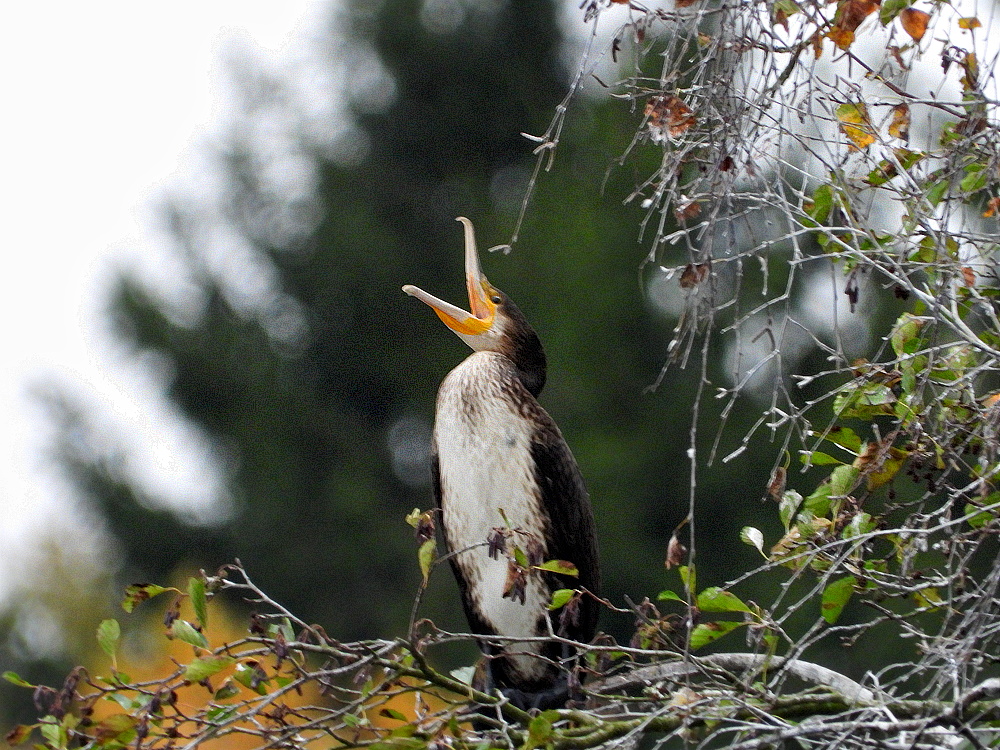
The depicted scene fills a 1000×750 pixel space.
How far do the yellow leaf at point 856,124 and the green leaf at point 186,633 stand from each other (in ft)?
4.15

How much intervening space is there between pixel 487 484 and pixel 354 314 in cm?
783

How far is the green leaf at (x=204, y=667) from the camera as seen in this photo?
6.47 feet

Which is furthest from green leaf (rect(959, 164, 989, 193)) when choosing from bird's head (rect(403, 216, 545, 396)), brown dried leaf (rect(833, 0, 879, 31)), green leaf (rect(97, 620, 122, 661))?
green leaf (rect(97, 620, 122, 661))

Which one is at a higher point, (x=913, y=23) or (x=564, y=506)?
(x=564, y=506)

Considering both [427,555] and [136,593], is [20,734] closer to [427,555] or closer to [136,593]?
[136,593]

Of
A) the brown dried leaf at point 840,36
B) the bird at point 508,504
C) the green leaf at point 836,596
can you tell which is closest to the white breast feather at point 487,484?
the bird at point 508,504

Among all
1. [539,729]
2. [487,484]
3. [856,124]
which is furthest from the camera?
[487,484]

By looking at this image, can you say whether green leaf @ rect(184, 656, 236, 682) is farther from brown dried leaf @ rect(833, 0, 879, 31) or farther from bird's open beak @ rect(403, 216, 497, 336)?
bird's open beak @ rect(403, 216, 497, 336)

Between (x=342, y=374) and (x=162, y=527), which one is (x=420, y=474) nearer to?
(x=342, y=374)

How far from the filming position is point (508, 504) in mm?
3166

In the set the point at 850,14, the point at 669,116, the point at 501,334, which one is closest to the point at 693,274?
the point at 669,116

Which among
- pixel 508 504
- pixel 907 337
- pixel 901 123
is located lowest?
pixel 907 337

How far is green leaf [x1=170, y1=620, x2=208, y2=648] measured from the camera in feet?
6.75

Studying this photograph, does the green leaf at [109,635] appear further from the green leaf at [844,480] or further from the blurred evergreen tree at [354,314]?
the blurred evergreen tree at [354,314]
